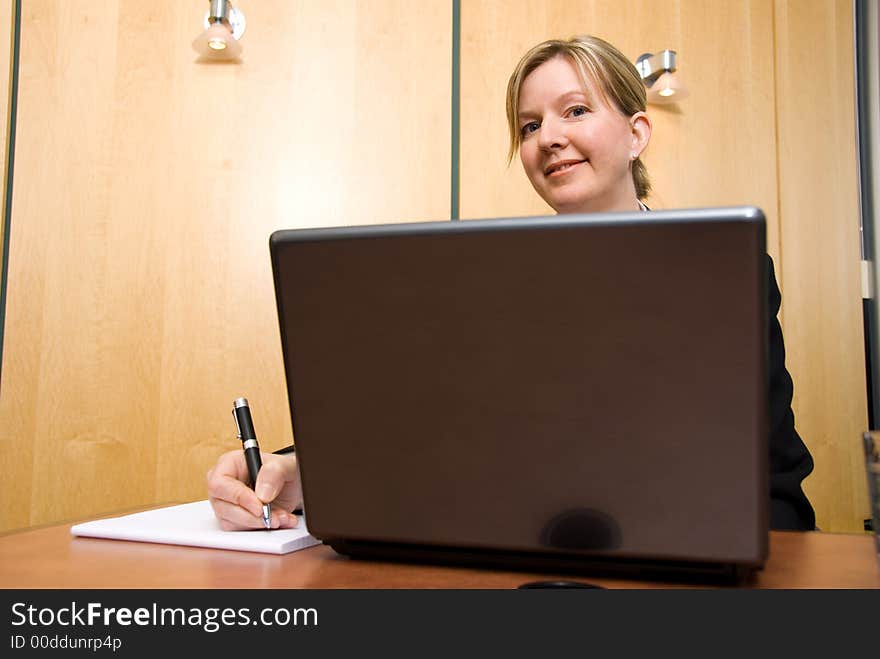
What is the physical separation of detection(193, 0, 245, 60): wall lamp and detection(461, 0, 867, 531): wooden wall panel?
61cm

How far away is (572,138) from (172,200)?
1.12 metres

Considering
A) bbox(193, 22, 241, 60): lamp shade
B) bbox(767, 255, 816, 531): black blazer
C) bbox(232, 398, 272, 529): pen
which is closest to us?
bbox(232, 398, 272, 529): pen

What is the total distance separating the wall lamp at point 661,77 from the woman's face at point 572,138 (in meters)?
0.61

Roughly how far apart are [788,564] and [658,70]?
1694 mm

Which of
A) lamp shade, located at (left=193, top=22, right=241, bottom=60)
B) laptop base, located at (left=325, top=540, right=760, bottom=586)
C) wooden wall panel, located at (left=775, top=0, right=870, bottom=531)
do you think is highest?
lamp shade, located at (left=193, top=22, right=241, bottom=60)

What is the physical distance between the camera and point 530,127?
4.64 feet

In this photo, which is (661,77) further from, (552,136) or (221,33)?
(221,33)

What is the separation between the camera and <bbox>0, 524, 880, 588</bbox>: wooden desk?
0.50m

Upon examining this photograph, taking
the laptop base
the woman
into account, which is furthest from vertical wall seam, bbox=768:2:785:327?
the laptop base

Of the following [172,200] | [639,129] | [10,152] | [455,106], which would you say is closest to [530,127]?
[639,129]

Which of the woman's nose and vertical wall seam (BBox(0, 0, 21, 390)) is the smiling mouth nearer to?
the woman's nose

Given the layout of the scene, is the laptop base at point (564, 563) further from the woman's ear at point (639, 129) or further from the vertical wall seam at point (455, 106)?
the vertical wall seam at point (455, 106)
